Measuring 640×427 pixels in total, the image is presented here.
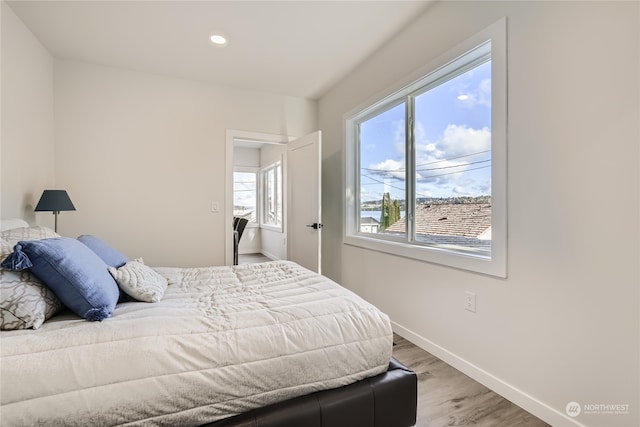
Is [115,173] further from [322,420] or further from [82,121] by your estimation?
[322,420]

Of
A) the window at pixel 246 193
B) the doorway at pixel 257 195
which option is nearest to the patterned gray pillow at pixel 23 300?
the doorway at pixel 257 195

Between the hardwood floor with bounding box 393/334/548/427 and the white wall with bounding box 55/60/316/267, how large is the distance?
100 inches

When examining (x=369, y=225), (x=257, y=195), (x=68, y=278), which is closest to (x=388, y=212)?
(x=369, y=225)

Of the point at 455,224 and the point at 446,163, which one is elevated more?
the point at 446,163

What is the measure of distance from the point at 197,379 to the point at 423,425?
1195 millimetres

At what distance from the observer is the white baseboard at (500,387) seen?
4.93ft

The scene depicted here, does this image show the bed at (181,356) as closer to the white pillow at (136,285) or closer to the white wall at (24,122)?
the white pillow at (136,285)

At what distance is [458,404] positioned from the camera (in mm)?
1673

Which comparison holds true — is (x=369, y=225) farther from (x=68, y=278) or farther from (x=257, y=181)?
(x=257, y=181)

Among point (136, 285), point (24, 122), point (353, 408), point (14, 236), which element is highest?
point (24, 122)

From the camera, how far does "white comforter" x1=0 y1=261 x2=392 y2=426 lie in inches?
34.8

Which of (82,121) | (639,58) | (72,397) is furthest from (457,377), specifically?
(82,121)

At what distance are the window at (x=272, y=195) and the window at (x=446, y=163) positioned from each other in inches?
122

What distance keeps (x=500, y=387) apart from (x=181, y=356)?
5.95 ft
